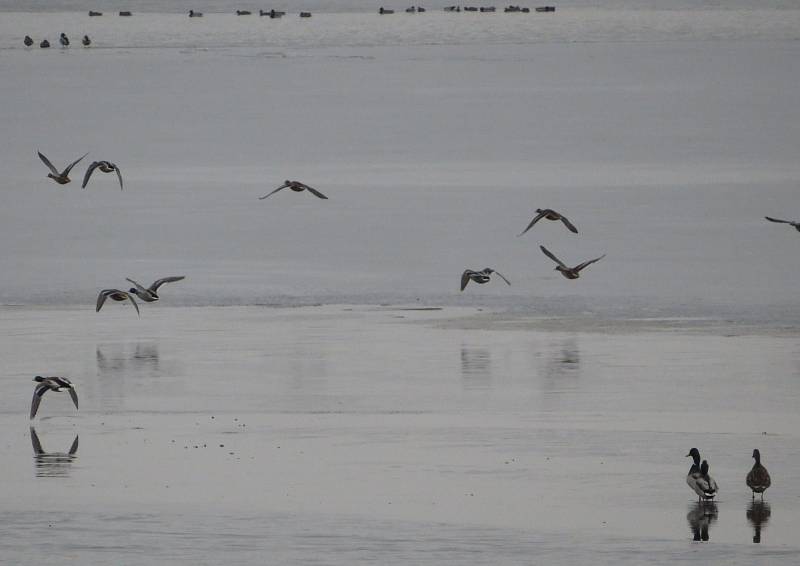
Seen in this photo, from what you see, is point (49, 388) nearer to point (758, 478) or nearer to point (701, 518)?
point (701, 518)

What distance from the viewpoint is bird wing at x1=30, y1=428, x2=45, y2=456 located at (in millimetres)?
13508

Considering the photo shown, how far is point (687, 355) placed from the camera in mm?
17000

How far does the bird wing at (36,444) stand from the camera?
13.5 m

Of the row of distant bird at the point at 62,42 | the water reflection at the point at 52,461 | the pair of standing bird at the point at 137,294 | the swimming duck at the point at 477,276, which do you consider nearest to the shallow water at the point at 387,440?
the water reflection at the point at 52,461

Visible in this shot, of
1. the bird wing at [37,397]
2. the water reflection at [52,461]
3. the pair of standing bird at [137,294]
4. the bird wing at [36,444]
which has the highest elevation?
the pair of standing bird at [137,294]

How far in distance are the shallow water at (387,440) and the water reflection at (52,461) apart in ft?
0.12

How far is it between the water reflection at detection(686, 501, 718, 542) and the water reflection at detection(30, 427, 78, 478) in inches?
169

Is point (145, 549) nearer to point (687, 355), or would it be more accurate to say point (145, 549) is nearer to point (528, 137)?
point (687, 355)

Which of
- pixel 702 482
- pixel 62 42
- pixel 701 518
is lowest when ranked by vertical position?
pixel 701 518

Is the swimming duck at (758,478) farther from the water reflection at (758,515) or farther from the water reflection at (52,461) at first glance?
the water reflection at (52,461)

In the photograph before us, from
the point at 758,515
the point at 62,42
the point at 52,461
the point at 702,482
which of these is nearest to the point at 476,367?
the point at 52,461

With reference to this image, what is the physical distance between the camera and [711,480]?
11.6 metres

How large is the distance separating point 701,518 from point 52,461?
4.67 meters

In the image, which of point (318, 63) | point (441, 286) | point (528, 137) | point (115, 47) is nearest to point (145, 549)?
point (441, 286)
